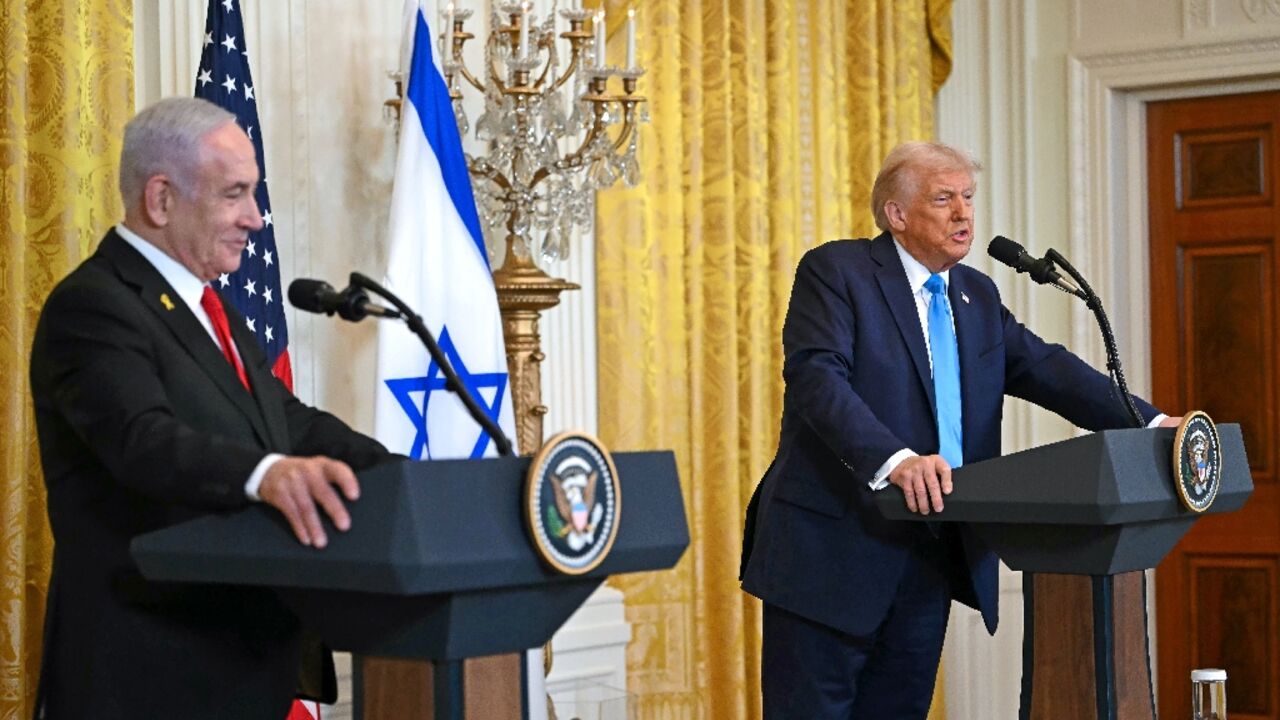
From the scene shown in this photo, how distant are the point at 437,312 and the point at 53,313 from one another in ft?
6.27

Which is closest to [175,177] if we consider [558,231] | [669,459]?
[669,459]

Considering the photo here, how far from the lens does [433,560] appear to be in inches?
75.7

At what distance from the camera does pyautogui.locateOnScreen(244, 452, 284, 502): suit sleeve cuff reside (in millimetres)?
2062

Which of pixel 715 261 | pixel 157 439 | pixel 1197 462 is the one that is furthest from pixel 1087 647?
pixel 715 261

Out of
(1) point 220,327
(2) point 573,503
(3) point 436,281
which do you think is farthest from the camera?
(3) point 436,281

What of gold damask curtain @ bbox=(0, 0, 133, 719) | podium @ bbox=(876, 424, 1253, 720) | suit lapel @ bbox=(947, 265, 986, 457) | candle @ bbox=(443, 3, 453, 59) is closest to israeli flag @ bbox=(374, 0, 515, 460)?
candle @ bbox=(443, 3, 453, 59)

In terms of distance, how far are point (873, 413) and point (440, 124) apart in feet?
4.55

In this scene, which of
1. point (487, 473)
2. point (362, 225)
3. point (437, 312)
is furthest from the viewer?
point (362, 225)

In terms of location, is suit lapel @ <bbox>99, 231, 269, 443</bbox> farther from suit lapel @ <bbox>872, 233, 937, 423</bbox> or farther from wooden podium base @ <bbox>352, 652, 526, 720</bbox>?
suit lapel @ <bbox>872, 233, 937, 423</bbox>

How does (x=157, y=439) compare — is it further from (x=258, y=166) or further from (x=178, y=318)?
(x=258, y=166)

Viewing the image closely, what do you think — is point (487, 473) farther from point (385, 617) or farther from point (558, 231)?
point (558, 231)

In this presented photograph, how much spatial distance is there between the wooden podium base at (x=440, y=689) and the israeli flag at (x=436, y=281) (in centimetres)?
192

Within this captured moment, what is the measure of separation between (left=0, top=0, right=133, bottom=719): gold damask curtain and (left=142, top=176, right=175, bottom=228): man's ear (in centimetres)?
120

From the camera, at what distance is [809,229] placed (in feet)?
20.2
